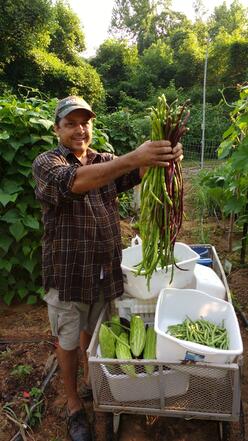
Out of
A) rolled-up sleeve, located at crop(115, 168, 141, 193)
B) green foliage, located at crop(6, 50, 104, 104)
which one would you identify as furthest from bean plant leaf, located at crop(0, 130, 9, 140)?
green foliage, located at crop(6, 50, 104, 104)

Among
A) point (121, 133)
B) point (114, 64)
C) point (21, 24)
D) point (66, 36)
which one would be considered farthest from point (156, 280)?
point (114, 64)

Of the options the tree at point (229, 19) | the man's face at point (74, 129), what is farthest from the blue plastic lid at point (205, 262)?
the tree at point (229, 19)

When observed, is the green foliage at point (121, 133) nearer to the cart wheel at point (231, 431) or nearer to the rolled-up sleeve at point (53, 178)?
the rolled-up sleeve at point (53, 178)

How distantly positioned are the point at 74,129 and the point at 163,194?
31.1 inches

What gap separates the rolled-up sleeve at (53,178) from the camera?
5.89 feet

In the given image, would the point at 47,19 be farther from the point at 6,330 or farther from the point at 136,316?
the point at 136,316

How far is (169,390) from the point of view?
73.9 inches

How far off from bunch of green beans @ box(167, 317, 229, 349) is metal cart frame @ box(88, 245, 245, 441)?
0.43 ft

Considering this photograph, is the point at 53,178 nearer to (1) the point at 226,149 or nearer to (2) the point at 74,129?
(2) the point at 74,129

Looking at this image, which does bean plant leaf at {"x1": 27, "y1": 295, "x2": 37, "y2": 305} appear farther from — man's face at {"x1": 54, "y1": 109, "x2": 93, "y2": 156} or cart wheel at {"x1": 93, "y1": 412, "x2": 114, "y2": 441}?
man's face at {"x1": 54, "y1": 109, "x2": 93, "y2": 156}

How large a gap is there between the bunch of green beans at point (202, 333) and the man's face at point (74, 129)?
1151 mm

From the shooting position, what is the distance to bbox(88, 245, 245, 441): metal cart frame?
1.75 meters

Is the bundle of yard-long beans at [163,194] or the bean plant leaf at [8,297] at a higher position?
the bundle of yard-long beans at [163,194]

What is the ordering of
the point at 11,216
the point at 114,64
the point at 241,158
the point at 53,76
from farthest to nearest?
the point at 114,64, the point at 53,76, the point at 11,216, the point at 241,158
